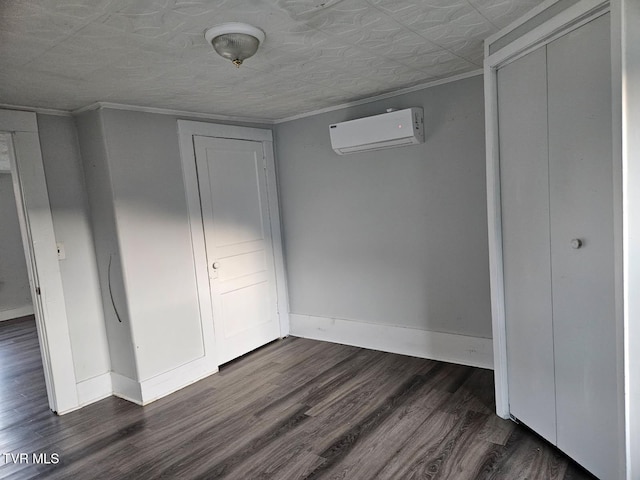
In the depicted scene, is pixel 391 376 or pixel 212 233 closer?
pixel 391 376

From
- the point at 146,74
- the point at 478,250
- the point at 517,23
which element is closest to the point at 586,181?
the point at 517,23

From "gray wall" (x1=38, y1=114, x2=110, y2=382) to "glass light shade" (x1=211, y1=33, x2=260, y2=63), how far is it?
1.84 metres

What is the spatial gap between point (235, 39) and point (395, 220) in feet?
6.74

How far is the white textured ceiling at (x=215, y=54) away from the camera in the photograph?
1.62 meters

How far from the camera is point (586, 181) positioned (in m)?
1.77

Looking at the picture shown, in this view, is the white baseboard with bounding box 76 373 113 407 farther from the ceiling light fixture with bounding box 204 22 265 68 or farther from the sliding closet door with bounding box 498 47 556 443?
the sliding closet door with bounding box 498 47 556 443

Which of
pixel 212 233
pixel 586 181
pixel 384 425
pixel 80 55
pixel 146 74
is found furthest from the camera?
pixel 212 233

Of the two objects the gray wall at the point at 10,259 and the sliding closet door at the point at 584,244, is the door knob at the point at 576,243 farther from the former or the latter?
the gray wall at the point at 10,259

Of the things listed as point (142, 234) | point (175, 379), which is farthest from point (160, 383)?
point (142, 234)

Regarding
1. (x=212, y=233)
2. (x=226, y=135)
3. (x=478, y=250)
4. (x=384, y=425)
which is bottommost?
(x=384, y=425)

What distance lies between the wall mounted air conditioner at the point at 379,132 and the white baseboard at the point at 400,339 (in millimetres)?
1559

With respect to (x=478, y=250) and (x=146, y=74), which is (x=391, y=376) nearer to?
(x=478, y=250)

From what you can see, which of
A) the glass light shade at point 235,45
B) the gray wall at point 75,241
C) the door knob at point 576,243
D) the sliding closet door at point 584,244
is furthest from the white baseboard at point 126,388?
the door knob at point 576,243

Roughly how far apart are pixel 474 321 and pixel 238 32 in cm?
255
